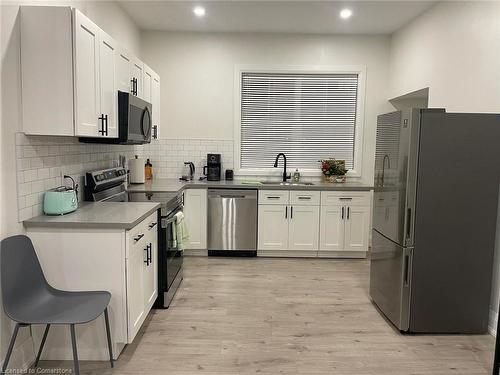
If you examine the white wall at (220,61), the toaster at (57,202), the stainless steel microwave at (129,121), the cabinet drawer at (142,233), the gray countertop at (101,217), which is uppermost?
the white wall at (220,61)

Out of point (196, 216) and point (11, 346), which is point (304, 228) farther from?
point (11, 346)

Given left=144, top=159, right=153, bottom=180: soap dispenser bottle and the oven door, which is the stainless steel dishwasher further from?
the oven door

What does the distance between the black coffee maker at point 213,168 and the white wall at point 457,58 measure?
7.89 feet

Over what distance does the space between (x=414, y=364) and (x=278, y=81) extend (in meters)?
3.75

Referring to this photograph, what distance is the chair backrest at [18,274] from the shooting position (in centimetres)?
201

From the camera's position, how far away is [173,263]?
11.6 ft

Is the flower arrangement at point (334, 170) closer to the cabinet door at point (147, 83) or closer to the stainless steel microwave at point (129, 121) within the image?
the cabinet door at point (147, 83)

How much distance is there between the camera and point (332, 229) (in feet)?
15.6

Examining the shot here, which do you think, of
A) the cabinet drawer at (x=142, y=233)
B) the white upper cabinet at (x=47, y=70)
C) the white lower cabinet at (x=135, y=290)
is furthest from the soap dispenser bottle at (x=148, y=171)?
the white upper cabinet at (x=47, y=70)

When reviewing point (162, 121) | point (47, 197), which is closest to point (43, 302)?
point (47, 197)

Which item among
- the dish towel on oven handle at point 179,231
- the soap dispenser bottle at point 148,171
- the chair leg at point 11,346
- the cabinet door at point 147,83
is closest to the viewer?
the chair leg at point 11,346

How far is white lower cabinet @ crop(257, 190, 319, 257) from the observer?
4.71 metres

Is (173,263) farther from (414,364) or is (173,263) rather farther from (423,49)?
(423,49)

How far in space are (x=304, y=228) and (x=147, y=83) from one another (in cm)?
243
